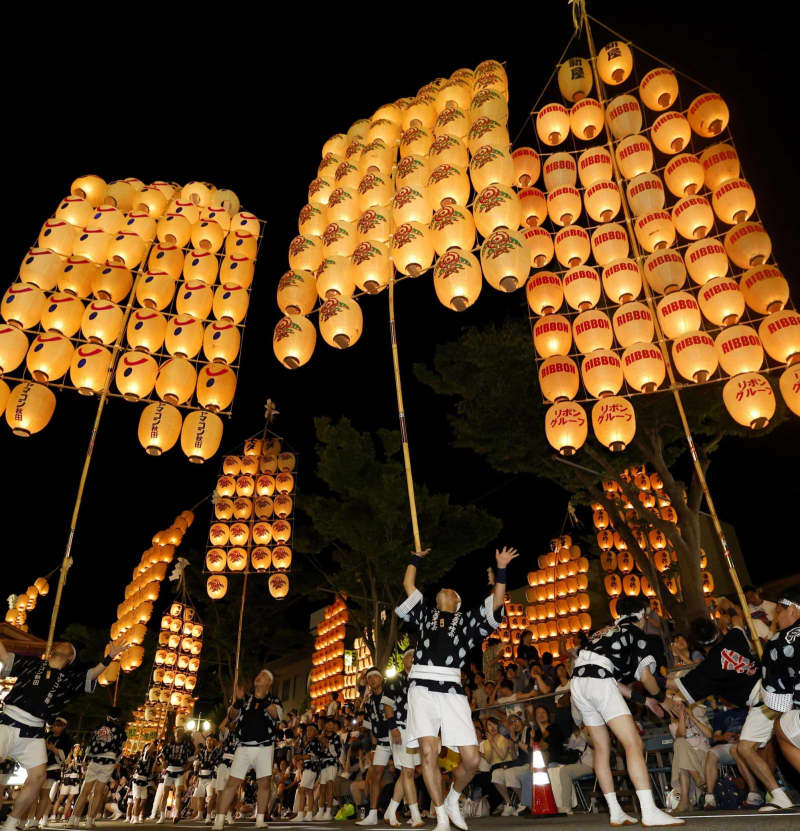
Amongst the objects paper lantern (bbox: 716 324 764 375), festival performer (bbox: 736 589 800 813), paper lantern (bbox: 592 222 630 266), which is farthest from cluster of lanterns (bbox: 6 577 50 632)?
festival performer (bbox: 736 589 800 813)

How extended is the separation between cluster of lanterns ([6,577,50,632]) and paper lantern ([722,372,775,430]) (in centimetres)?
3026

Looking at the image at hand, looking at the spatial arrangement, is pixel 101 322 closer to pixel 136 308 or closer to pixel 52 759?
pixel 136 308

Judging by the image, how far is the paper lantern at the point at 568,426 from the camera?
1162 cm

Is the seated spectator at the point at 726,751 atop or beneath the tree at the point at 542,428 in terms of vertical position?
beneath

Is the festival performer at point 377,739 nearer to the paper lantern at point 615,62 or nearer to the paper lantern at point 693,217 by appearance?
the paper lantern at point 693,217

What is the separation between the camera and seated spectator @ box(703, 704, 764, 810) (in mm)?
6703

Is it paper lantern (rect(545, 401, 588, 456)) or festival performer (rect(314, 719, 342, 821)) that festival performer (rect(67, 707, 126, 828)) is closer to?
festival performer (rect(314, 719, 342, 821))

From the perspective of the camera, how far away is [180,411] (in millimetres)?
14055

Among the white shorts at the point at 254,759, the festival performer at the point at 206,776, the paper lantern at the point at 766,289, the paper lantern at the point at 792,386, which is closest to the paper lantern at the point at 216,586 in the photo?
the festival performer at the point at 206,776

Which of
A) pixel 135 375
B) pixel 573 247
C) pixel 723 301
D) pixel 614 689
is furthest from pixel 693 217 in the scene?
pixel 135 375

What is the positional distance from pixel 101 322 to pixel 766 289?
11.5 meters

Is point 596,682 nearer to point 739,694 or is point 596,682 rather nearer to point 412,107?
point 739,694

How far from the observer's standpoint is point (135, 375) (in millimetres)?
12672

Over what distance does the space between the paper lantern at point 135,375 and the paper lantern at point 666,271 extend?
9260mm
